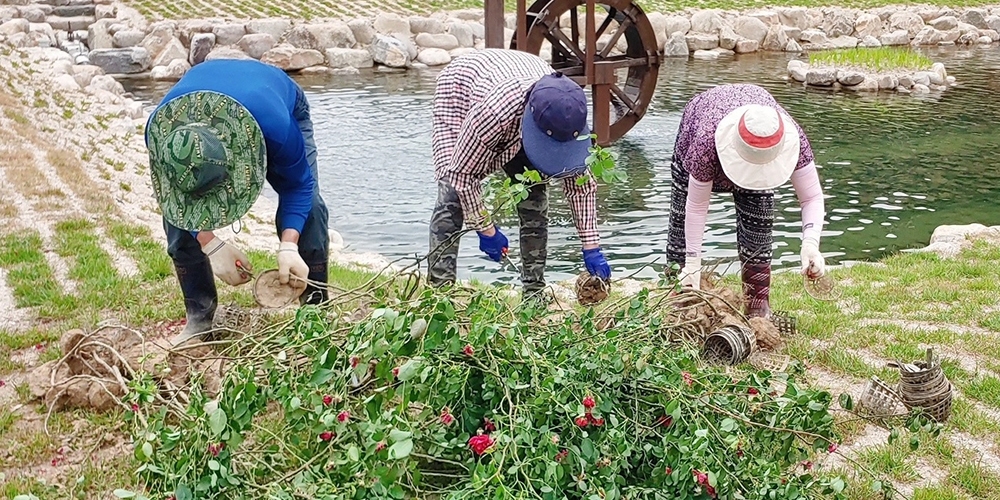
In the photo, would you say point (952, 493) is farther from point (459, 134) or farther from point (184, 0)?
point (184, 0)

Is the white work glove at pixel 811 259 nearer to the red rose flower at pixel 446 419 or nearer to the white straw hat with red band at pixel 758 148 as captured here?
the white straw hat with red band at pixel 758 148

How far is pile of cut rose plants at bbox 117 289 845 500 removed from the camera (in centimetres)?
209

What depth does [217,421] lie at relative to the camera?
215cm

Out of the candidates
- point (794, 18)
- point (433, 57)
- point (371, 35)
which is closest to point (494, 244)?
point (433, 57)

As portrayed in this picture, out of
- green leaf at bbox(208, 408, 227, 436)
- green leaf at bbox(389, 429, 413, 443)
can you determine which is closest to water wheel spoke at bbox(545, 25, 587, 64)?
green leaf at bbox(208, 408, 227, 436)

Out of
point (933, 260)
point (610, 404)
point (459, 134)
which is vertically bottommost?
point (933, 260)

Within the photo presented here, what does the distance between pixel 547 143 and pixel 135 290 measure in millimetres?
2367

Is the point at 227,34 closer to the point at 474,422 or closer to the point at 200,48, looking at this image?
the point at 200,48

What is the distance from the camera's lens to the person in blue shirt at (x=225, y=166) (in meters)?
2.95

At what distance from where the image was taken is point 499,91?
12.1 feet

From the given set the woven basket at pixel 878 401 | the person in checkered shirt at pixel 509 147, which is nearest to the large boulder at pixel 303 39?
the person in checkered shirt at pixel 509 147

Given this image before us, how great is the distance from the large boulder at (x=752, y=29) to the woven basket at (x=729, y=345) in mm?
16986

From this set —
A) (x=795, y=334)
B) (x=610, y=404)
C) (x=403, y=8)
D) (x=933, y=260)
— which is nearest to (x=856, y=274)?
(x=933, y=260)

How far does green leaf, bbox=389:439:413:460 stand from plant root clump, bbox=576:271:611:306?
216 centimetres
